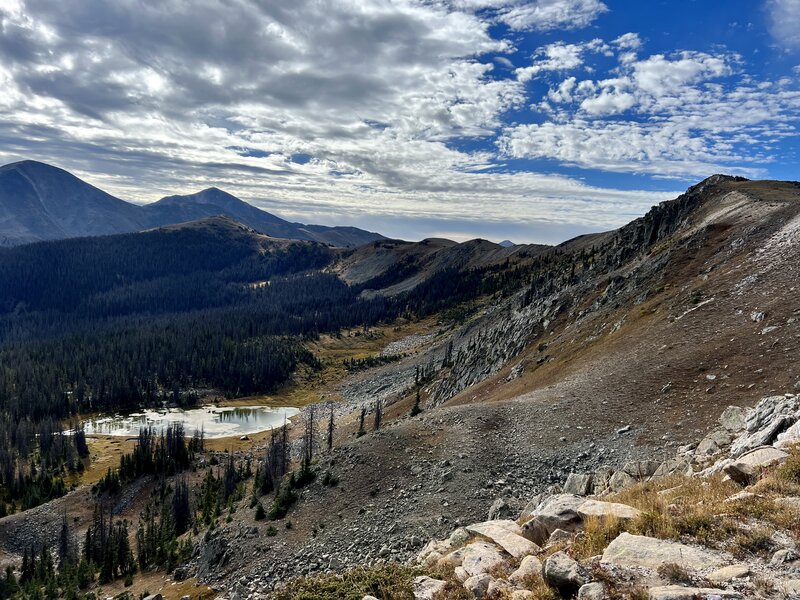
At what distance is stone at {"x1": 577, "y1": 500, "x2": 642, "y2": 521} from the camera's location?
13.7 m

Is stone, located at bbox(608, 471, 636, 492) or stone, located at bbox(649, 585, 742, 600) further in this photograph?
stone, located at bbox(608, 471, 636, 492)

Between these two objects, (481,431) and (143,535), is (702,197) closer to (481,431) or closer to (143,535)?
(481,431)

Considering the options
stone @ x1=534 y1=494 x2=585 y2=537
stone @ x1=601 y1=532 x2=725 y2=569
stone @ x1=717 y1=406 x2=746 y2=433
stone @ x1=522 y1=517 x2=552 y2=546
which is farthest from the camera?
stone @ x1=717 y1=406 x2=746 y2=433

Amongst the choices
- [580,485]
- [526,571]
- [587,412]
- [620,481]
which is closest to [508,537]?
[526,571]

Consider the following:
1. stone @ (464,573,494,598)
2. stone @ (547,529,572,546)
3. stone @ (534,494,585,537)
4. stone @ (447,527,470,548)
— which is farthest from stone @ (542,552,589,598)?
stone @ (447,527,470,548)

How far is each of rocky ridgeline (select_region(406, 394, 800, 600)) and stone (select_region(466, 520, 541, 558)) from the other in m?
0.04

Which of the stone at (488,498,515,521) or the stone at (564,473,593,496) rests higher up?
the stone at (564,473,593,496)

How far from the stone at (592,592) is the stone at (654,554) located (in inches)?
45.1

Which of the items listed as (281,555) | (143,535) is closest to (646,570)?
(281,555)

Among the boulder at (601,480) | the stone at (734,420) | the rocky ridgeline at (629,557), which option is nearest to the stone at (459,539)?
the rocky ridgeline at (629,557)

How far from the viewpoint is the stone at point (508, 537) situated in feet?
47.3

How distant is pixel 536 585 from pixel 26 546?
101747 millimetres

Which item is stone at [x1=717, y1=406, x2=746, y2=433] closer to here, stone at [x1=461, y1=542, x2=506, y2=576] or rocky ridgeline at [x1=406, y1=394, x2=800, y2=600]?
rocky ridgeline at [x1=406, y1=394, x2=800, y2=600]

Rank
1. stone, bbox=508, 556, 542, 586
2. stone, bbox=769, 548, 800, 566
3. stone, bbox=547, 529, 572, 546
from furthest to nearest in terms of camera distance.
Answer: stone, bbox=547, 529, 572, 546 → stone, bbox=508, 556, 542, 586 → stone, bbox=769, 548, 800, 566
